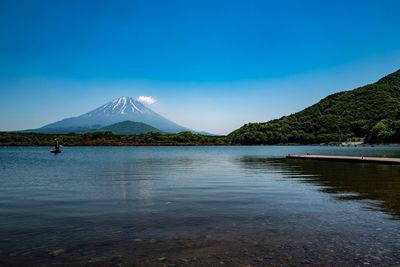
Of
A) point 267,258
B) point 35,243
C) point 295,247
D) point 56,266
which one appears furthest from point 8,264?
point 295,247

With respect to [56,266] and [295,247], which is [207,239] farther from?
[56,266]

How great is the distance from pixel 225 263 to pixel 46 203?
485 inches

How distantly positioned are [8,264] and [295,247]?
707 cm

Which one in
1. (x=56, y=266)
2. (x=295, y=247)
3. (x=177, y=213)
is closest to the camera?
(x=56, y=266)

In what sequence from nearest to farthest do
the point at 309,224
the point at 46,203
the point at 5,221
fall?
1. the point at 309,224
2. the point at 5,221
3. the point at 46,203

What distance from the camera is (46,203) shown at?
17.6m

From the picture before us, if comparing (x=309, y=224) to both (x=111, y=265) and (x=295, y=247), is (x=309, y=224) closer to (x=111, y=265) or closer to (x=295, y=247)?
(x=295, y=247)

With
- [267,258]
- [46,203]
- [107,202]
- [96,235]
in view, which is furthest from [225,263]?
[46,203]

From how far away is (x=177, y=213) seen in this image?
14555mm

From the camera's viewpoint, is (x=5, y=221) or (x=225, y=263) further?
(x=5, y=221)

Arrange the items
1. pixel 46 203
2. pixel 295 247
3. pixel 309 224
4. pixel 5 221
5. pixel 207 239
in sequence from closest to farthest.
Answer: pixel 295 247, pixel 207 239, pixel 309 224, pixel 5 221, pixel 46 203

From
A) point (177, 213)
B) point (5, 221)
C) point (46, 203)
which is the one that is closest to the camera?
point (5, 221)

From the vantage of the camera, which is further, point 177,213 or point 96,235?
point 177,213

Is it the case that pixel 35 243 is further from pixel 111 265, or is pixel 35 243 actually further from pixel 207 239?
pixel 207 239
